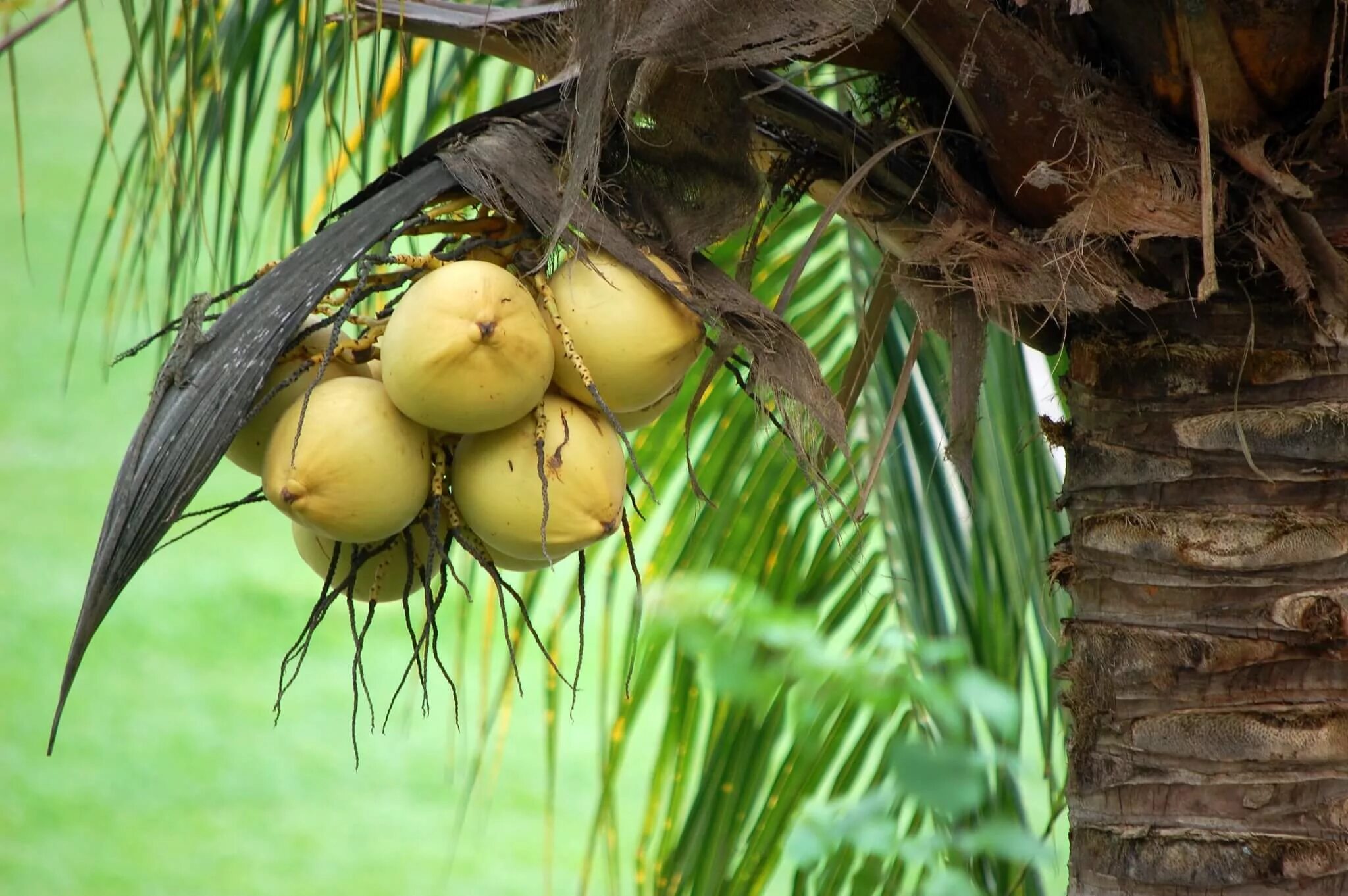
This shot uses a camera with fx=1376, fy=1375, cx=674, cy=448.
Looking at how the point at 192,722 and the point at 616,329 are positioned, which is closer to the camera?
the point at 616,329

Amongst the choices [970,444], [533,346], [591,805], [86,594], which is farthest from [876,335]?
[591,805]

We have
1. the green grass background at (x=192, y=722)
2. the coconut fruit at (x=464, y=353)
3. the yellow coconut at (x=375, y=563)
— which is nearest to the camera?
the coconut fruit at (x=464, y=353)

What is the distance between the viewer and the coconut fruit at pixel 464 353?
65cm

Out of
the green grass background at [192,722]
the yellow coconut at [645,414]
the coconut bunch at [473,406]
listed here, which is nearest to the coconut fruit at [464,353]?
the coconut bunch at [473,406]

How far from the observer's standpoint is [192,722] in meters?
4.34

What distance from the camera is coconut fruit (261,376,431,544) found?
2.18 feet

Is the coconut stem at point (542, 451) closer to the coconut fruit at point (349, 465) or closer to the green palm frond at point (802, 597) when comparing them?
the coconut fruit at point (349, 465)

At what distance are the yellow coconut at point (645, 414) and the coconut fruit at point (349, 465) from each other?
132mm

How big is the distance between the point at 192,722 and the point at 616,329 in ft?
13.3

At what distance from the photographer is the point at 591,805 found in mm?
4668

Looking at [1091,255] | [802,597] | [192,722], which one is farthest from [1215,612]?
[192,722]

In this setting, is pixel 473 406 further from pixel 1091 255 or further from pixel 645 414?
pixel 1091 255

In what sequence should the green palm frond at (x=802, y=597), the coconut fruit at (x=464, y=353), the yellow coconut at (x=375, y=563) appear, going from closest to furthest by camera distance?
the coconut fruit at (x=464, y=353)
the yellow coconut at (x=375, y=563)
the green palm frond at (x=802, y=597)

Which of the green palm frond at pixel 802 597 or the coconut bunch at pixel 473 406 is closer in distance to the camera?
the coconut bunch at pixel 473 406
